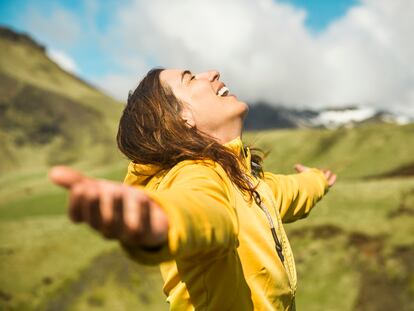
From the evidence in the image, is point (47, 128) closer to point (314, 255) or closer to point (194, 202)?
A: point (314, 255)

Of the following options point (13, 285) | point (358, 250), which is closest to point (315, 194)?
point (358, 250)

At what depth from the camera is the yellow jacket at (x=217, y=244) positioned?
234 centimetres

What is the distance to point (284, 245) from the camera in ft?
13.8

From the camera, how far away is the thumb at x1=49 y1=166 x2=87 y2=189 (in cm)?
172

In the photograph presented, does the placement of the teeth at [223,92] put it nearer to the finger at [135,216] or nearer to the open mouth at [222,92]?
the open mouth at [222,92]

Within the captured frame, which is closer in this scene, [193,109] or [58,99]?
[193,109]

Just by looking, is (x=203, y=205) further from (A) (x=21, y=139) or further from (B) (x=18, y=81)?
(B) (x=18, y=81)

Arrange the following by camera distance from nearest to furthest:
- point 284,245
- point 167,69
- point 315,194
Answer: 1. point 284,245
2. point 167,69
3. point 315,194

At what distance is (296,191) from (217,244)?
12.3 ft

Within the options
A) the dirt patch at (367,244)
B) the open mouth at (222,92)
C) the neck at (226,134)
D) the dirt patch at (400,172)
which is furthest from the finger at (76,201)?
the dirt patch at (400,172)

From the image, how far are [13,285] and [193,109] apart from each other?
101 ft

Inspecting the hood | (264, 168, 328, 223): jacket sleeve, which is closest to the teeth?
the hood

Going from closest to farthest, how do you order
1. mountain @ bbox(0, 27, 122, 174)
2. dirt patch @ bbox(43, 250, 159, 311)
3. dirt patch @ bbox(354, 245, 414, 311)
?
1. dirt patch @ bbox(354, 245, 414, 311)
2. dirt patch @ bbox(43, 250, 159, 311)
3. mountain @ bbox(0, 27, 122, 174)

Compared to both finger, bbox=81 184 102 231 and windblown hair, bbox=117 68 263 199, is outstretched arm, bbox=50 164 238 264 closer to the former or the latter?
finger, bbox=81 184 102 231
